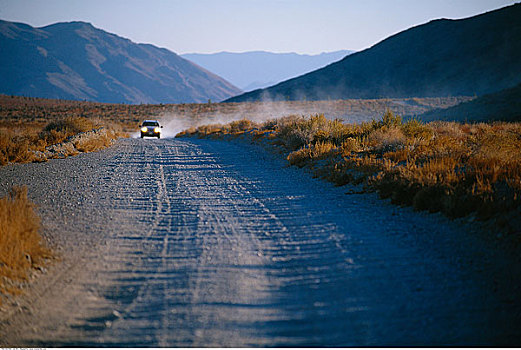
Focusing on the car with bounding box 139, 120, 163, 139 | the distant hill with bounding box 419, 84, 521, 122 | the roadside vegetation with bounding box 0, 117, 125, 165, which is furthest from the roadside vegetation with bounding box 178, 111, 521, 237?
the distant hill with bounding box 419, 84, 521, 122

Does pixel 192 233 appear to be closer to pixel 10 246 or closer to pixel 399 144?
pixel 10 246

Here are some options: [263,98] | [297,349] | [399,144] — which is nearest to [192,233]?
[297,349]

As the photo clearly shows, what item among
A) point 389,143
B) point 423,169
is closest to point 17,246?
point 423,169

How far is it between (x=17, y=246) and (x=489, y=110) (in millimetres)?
37644

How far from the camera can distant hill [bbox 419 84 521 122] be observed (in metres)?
30.5

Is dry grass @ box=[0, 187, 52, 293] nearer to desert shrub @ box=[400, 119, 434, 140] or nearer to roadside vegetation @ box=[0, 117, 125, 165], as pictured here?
roadside vegetation @ box=[0, 117, 125, 165]

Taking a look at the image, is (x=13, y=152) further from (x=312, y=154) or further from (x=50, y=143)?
(x=312, y=154)

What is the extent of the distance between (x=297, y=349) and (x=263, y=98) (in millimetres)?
95257

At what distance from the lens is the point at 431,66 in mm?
87562

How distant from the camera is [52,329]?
3570 millimetres

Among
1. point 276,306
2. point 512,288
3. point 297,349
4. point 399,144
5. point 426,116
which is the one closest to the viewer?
point 297,349

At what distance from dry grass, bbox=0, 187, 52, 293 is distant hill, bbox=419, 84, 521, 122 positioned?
3260 centimetres

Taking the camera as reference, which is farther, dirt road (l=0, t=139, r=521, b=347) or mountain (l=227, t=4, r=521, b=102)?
mountain (l=227, t=4, r=521, b=102)

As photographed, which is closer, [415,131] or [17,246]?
[17,246]
